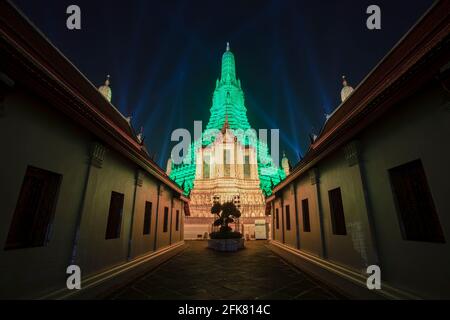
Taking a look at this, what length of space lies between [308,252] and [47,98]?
33.0 feet

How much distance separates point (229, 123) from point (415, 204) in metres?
39.4

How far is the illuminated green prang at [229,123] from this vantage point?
139ft

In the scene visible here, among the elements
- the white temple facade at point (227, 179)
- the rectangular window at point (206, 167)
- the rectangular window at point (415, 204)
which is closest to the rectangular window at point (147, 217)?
the rectangular window at point (415, 204)

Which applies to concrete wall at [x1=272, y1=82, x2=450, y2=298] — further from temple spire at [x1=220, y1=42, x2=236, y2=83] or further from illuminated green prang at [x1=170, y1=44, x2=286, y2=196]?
temple spire at [x1=220, y1=42, x2=236, y2=83]

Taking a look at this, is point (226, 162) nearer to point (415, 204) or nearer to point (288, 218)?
point (288, 218)

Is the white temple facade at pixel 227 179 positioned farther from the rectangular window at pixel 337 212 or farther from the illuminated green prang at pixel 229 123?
the rectangular window at pixel 337 212

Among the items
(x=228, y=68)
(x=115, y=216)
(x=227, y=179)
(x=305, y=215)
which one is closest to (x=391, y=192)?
(x=305, y=215)

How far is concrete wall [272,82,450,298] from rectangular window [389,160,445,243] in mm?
116

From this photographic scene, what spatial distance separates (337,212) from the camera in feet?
22.5

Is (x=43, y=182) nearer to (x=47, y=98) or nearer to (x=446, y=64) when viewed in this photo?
(x=47, y=98)

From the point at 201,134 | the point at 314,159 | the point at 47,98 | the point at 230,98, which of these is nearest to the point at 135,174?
the point at 47,98

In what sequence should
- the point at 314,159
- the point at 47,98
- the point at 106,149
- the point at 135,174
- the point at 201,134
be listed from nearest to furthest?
the point at 47,98
the point at 106,149
the point at 314,159
the point at 135,174
the point at 201,134

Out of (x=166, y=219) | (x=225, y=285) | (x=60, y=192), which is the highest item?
(x=60, y=192)
